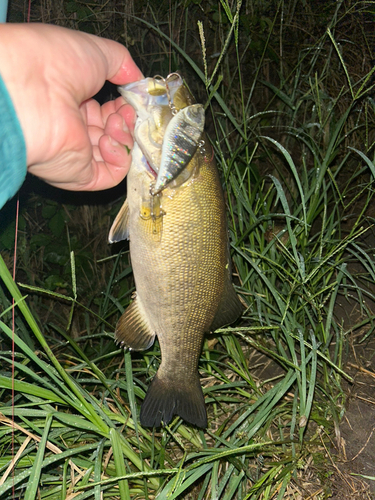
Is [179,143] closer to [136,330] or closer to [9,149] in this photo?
[9,149]

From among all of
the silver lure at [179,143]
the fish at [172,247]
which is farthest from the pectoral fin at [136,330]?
the silver lure at [179,143]

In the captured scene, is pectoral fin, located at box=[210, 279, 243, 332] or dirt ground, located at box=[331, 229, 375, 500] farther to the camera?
dirt ground, located at box=[331, 229, 375, 500]

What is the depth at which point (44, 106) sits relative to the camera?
1.75 m

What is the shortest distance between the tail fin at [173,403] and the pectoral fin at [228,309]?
310 millimetres

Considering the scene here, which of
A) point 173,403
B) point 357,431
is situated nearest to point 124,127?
point 173,403

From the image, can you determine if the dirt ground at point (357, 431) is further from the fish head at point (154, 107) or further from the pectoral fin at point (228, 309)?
the fish head at point (154, 107)

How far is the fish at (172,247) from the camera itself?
6.16 feet

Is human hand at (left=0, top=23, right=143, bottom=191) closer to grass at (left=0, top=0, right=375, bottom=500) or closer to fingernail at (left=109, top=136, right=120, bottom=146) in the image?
fingernail at (left=109, top=136, right=120, bottom=146)

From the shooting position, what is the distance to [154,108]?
188cm

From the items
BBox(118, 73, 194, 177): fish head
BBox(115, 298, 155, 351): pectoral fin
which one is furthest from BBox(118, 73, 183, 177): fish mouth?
BBox(115, 298, 155, 351): pectoral fin

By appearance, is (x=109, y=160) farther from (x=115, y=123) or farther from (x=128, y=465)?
(x=128, y=465)

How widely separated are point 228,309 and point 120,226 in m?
0.65

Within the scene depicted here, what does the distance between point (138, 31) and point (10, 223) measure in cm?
215

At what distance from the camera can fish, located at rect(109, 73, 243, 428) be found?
188cm
